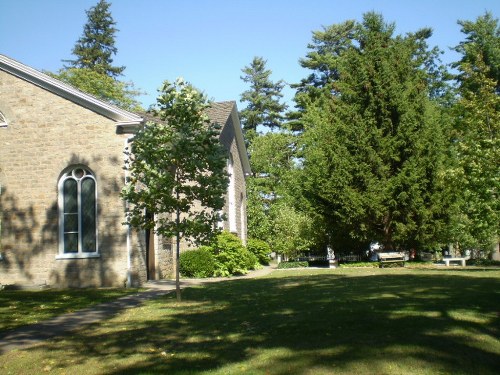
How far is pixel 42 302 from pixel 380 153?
18.9 m

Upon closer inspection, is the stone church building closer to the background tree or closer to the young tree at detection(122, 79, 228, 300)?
the young tree at detection(122, 79, 228, 300)

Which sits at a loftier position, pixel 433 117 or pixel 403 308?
pixel 433 117

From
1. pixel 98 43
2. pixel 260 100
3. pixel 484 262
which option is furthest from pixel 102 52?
pixel 484 262

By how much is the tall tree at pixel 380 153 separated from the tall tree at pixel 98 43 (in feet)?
125

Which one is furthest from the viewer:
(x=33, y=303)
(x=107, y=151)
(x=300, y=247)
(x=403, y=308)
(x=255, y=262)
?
(x=300, y=247)

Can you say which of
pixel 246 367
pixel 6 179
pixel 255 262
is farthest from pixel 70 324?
pixel 255 262

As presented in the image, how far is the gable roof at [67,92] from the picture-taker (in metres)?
17.3

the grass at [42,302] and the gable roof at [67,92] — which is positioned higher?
the gable roof at [67,92]

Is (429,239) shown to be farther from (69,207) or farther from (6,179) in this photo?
(6,179)

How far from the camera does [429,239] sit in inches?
1058

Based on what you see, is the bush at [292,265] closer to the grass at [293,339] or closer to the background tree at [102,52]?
the grass at [293,339]

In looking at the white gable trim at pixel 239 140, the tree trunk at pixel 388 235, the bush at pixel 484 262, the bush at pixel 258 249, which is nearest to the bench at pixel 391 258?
the tree trunk at pixel 388 235

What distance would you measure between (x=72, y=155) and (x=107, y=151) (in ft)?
4.28

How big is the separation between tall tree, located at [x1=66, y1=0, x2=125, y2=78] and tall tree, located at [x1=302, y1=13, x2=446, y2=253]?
125 ft
